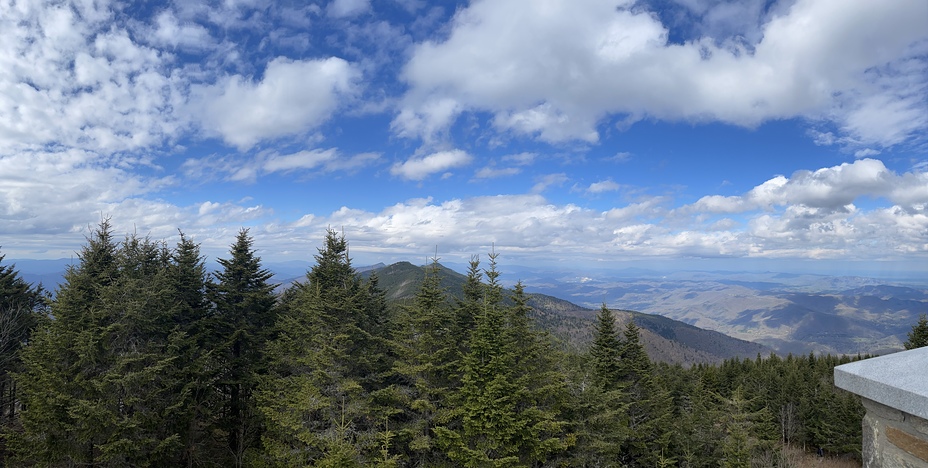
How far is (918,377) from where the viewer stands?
2.72 m

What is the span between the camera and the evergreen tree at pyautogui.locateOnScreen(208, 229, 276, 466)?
2438 centimetres

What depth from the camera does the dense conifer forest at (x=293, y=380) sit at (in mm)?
18688

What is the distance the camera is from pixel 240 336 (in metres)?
25.3

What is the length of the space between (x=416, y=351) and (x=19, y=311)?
31288mm

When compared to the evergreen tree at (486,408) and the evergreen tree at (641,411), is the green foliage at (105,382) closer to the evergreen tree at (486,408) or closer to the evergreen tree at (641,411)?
the evergreen tree at (486,408)

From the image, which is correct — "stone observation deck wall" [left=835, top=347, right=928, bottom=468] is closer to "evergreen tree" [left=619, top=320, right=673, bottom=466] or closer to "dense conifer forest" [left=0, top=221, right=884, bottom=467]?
"dense conifer forest" [left=0, top=221, right=884, bottom=467]

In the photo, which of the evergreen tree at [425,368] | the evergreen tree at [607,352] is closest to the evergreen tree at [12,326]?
the evergreen tree at [425,368]

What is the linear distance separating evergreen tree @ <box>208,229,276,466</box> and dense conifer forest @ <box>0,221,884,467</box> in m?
0.09

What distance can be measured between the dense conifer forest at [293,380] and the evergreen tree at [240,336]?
9 centimetres

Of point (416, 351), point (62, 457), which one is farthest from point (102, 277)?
point (416, 351)

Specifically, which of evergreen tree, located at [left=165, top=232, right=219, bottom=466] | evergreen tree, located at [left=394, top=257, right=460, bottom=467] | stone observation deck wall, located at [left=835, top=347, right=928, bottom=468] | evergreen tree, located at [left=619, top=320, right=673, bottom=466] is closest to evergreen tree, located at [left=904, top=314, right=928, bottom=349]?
evergreen tree, located at [left=619, top=320, right=673, bottom=466]

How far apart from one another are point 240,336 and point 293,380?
22.2 feet

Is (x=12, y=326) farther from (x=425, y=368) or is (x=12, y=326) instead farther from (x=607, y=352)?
(x=607, y=352)

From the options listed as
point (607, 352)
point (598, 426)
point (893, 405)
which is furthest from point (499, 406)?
point (893, 405)
